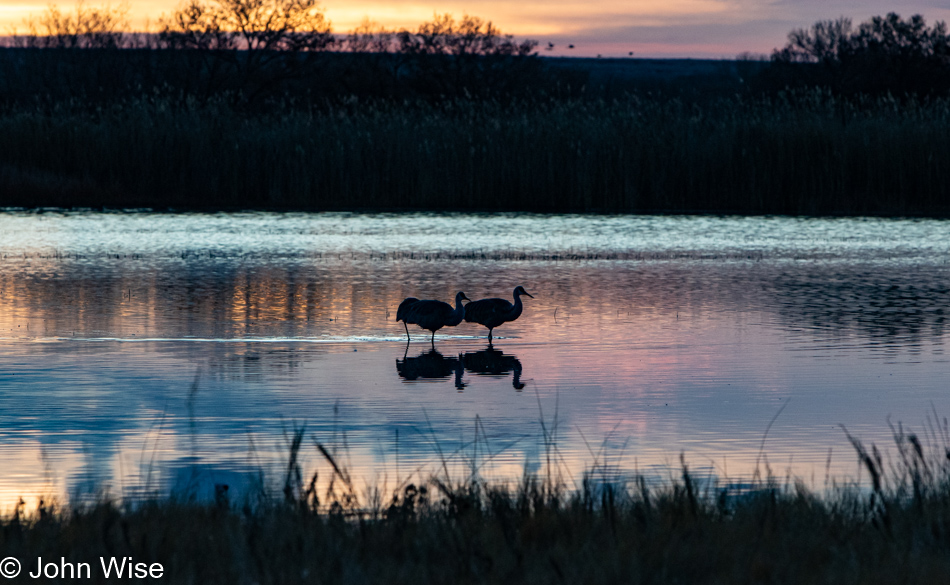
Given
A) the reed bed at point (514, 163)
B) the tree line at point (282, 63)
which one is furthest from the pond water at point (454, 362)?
the tree line at point (282, 63)

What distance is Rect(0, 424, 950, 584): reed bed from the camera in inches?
172

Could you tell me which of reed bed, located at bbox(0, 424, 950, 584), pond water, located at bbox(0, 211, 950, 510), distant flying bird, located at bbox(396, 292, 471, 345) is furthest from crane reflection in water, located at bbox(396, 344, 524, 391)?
reed bed, located at bbox(0, 424, 950, 584)

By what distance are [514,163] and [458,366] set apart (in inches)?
638

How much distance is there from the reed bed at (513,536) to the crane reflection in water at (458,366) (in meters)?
3.24

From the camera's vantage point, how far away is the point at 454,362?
973 cm

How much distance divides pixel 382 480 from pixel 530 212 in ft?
63.7

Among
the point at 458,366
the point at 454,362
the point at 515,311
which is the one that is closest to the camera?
the point at 458,366

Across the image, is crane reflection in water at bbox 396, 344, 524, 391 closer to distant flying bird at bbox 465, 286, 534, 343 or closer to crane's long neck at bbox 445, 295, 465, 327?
crane's long neck at bbox 445, 295, 465, 327

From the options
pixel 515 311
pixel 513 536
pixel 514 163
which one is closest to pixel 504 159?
pixel 514 163

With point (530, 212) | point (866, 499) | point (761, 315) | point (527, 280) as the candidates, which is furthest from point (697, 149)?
point (866, 499)

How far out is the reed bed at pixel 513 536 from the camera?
14.3 ft

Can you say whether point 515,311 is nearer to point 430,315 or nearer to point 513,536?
point 430,315

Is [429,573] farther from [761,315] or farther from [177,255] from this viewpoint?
[177,255]

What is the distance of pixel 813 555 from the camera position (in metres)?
4.62
